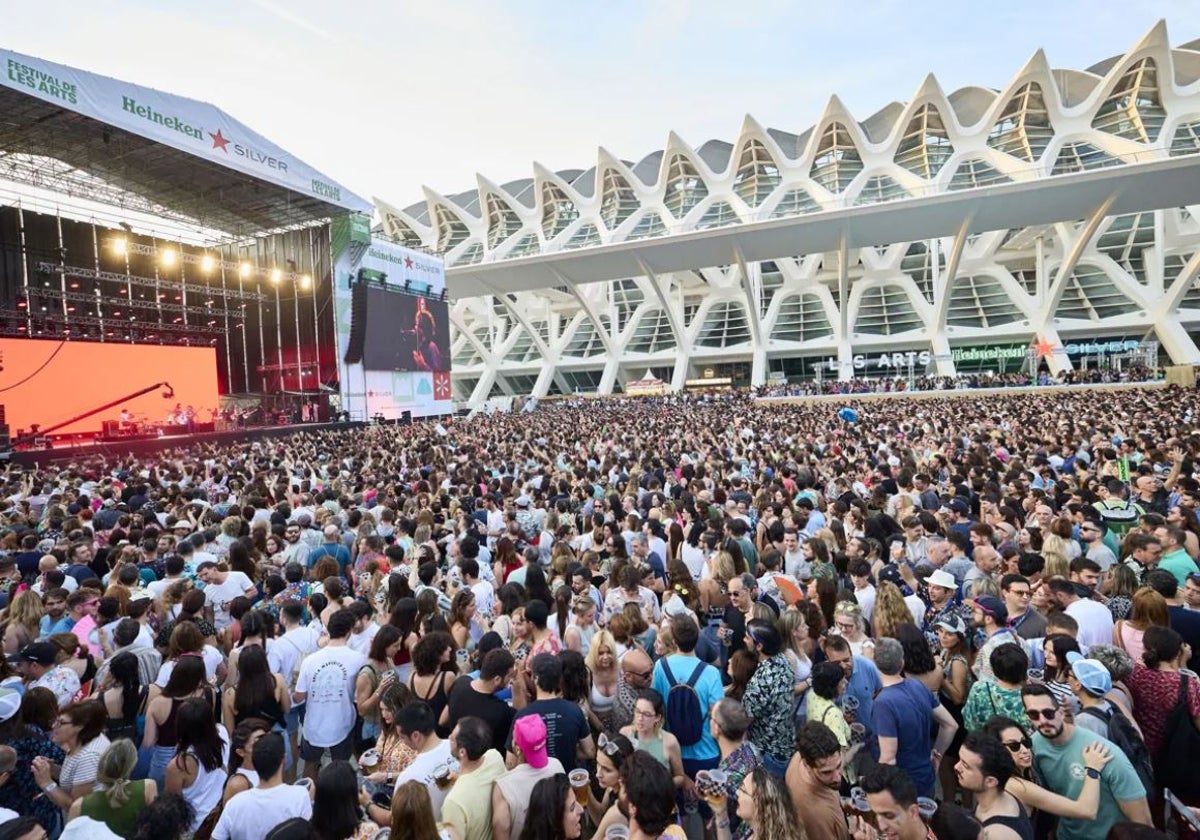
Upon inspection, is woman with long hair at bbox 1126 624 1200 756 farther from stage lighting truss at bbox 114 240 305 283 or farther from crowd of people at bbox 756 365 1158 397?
crowd of people at bbox 756 365 1158 397

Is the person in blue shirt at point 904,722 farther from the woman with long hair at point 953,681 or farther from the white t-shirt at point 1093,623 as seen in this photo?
the white t-shirt at point 1093,623

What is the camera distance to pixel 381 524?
662cm

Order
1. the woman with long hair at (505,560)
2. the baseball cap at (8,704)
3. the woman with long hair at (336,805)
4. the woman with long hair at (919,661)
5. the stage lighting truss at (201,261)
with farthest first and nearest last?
1. the stage lighting truss at (201,261)
2. the woman with long hair at (505,560)
3. the woman with long hair at (919,661)
4. the baseball cap at (8,704)
5. the woman with long hair at (336,805)

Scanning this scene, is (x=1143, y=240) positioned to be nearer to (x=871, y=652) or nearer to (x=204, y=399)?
(x=871, y=652)

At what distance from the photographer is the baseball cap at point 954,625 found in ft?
10.8

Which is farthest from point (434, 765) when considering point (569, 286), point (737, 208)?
point (737, 208)

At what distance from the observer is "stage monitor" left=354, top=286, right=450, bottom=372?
1040 inches

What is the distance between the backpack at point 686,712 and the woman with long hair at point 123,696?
9.23 feet

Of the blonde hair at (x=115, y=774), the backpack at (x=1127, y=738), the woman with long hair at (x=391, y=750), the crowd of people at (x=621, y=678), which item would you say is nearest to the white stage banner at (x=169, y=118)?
the crowd of people at (x=621, y=678)

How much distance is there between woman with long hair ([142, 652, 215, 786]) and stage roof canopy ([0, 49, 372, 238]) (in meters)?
17.2

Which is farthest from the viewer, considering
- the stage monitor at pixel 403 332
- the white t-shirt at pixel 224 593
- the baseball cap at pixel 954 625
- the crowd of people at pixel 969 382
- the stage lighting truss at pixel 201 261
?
the crowd of people at pixel 969 382

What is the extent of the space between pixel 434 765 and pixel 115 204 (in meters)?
27.0

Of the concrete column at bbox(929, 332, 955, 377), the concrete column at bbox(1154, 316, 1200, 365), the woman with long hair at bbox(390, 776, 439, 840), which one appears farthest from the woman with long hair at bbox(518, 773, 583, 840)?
the concrete column at bbox(1154, 316, 1200, 365)

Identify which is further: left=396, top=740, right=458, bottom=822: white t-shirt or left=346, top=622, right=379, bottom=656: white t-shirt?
left=346, top=622, right=379, bottom=656: white t-shirt
